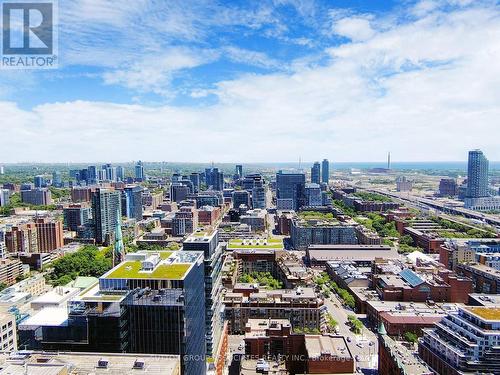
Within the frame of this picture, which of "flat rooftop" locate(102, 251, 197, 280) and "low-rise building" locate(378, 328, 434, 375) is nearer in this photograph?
"flat rooftop" locate(102, 251, 197, 280)

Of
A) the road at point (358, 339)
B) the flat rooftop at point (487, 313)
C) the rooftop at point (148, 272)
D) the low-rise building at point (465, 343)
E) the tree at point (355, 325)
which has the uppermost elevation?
the rooftop at point (148, 272)

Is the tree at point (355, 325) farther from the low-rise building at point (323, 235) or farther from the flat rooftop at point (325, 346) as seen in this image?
the low-rise building at point (323, 235)

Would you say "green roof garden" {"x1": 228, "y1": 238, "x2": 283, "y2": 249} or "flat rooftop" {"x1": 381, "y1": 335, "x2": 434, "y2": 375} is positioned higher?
"green roof garden" {"x1": 228, "y1": 238, "x2": 283, "y2": 249}

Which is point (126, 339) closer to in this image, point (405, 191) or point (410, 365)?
point (410, 365)

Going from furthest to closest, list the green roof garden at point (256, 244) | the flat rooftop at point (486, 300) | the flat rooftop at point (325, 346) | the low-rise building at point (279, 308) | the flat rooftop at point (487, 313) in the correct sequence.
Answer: the green roof garden at point (256, 244) < the low-rise building at point (279, 308) < the flat rooftop at point (486, 300) < the flat rooftop at point (487, 313) < the flat rooftop at point (325, 346)

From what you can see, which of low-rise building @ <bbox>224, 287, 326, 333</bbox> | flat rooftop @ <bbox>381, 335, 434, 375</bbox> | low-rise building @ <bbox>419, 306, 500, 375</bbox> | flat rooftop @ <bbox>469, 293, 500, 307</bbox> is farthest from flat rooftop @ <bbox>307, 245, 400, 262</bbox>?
flat rooftop @ <bbox>381, 335, 434, 375</bbox>

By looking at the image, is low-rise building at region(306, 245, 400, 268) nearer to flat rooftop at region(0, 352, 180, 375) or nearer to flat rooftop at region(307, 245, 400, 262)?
flat rooftop at region(307, 245, 400, 262)

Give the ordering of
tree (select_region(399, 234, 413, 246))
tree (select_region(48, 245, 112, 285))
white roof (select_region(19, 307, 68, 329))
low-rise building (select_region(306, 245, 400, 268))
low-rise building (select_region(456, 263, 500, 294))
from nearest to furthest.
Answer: white roof (select_region(19, 307, 68, 329)) → low-rise building (select_region(456, 263, 500, 294)) → tree (select_region(48, 245, 112, 285)) → low-rise building (select_region(306, 245, 400, 268)) → tree (select_region(399, 234, 413, 246))

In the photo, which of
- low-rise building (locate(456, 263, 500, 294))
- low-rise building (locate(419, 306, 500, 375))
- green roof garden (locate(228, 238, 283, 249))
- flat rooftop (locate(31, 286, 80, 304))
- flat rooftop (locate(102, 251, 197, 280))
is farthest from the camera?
green roof garden (locate(228, 238, 283, 249))

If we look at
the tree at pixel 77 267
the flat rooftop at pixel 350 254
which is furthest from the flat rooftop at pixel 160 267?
the flat rooftop at pixel 350 254

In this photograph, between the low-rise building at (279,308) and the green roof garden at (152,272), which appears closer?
the green roof garden at (152,272)

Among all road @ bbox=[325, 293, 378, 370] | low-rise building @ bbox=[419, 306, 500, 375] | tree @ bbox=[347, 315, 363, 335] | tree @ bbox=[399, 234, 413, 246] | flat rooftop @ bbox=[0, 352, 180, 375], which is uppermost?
flat rooftop @ bbox=[0, 352, 180, 375]

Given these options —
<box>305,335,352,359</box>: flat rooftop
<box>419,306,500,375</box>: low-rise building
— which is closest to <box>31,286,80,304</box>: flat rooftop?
<box>305,335,352,359</box>: flat rooftop
